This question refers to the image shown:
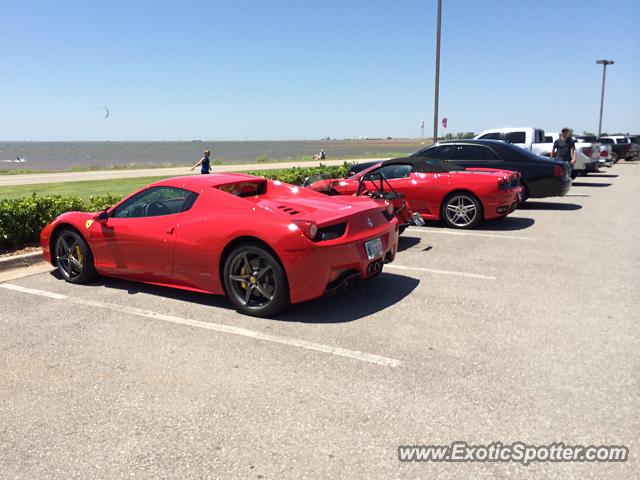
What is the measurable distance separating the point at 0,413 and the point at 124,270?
8.77 ft

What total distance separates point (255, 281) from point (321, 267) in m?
→ 0.71

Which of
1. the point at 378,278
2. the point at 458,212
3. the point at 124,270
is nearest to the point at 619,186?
the point at 458,212

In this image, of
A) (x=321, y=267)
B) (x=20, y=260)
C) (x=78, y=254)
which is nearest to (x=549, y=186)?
(x=321, y=267)

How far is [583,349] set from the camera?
163 inches

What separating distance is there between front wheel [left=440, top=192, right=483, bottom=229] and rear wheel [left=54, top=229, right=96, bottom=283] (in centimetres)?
641

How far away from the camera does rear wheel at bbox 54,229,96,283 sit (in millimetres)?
6316

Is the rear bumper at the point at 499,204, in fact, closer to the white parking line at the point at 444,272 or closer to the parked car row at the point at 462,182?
the parked car row at the point at 462,182

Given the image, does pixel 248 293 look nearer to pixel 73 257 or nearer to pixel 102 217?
pixel 102 217

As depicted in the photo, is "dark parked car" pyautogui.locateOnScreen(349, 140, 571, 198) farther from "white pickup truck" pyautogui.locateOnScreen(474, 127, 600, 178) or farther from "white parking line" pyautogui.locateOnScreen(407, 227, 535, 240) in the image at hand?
"white pickup truck" pyautogui.locateOnScreen(474, 127, 600, 178)

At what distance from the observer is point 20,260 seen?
7441mm

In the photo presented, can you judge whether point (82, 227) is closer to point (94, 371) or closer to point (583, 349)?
point (94, 371)

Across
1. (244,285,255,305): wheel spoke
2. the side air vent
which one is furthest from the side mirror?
the side air vent

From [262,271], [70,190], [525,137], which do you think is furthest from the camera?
[70,190]

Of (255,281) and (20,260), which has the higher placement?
(255,281)
